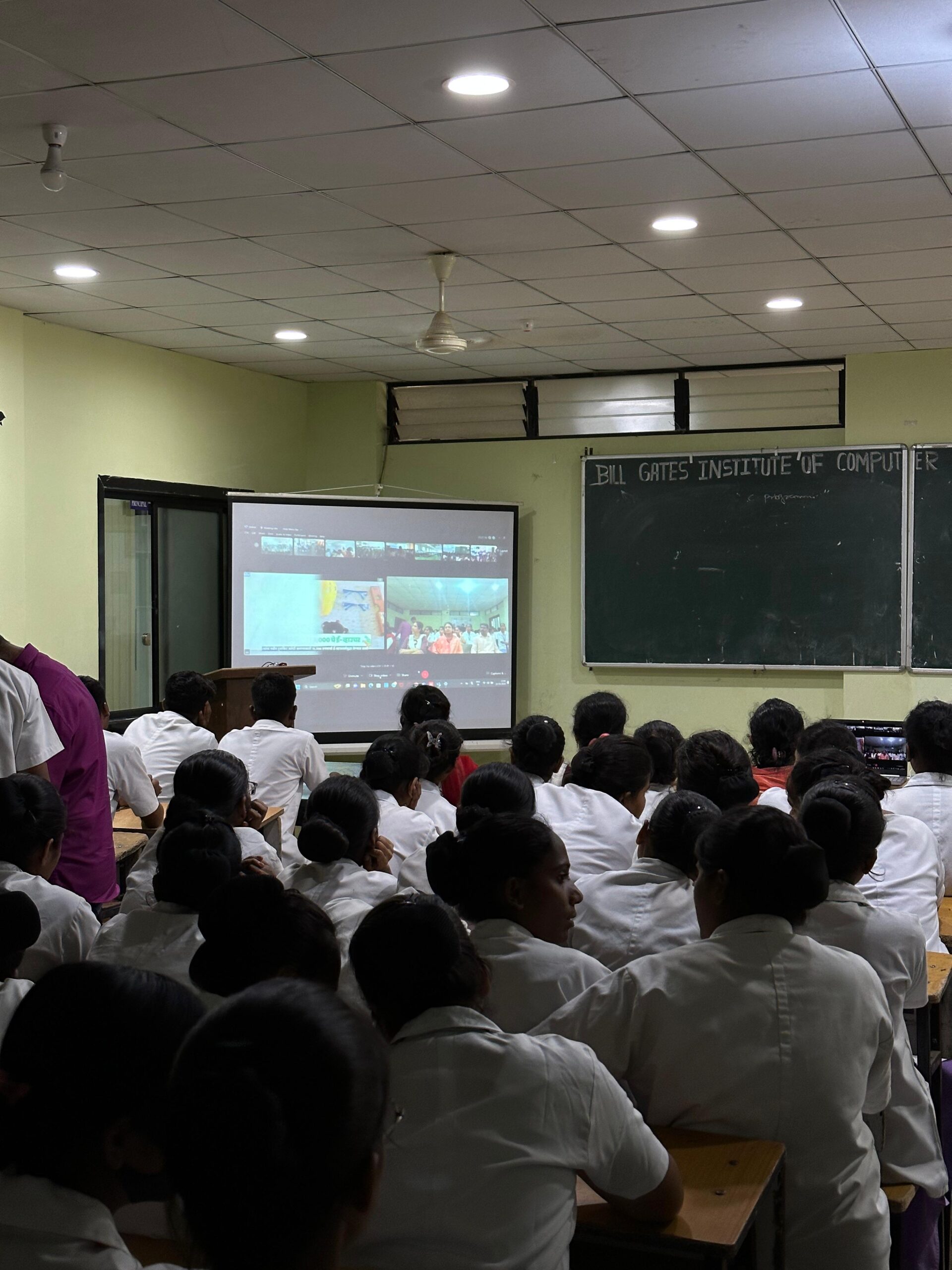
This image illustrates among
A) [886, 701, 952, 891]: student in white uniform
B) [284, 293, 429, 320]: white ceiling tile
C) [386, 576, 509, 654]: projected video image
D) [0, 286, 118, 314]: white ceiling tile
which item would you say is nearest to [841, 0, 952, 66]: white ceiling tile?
[886, 701, 952, 891]: student in white uniform

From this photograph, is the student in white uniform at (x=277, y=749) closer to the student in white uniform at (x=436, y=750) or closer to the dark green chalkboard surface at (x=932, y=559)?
the student in white uniform at (x=436, y=750)

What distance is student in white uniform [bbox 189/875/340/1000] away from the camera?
75.9 inches

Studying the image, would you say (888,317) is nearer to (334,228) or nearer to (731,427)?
(731,427)

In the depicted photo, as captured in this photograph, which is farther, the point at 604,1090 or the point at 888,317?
the point at 888,317

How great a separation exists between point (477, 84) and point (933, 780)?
243 cm

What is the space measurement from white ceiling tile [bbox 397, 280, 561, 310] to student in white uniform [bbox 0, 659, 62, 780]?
2.90 metres

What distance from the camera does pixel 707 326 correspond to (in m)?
6.46

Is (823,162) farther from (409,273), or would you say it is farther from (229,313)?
(229,313)

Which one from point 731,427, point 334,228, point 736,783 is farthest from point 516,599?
point 736,783

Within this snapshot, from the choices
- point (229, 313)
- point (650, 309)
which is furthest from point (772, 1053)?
→ point (229, 313)

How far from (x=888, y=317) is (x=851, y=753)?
297 centimetres

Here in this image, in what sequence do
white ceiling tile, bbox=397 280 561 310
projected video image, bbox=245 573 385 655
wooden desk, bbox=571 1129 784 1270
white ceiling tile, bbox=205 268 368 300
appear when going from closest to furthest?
1. wooden desk, bbox=571 1129 784 1270
2. white ceiling tile, bbox=205 268 368 300
3. white ceiling tile, bbox=397 280 561 310
4. projected video image, bbox=245 573 385 655

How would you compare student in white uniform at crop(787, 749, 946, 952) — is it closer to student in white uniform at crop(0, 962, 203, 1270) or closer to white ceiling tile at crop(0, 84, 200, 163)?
student in white uniform at crop(0, 962, 203, 1270)

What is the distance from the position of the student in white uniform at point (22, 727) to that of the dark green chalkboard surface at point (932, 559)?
518 cm
